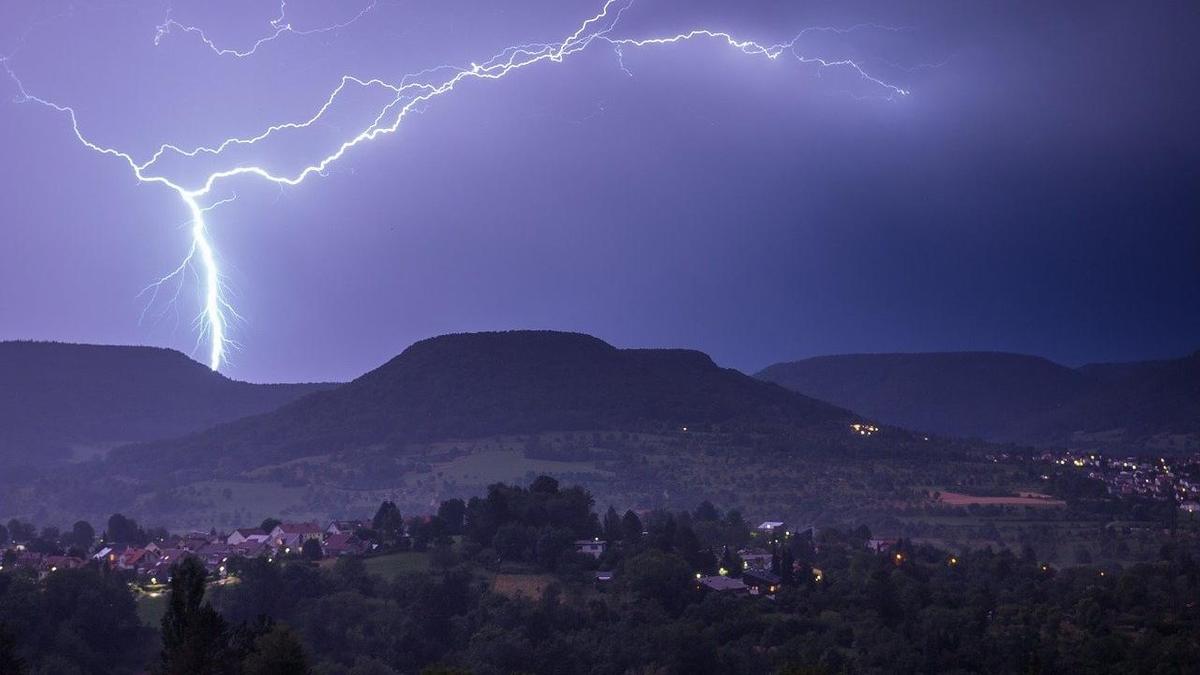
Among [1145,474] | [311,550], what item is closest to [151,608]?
[311,550]

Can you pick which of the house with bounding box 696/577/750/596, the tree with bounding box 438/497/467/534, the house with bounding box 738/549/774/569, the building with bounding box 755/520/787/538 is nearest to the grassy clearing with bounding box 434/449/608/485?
the building with bounding box 755/520/787/538

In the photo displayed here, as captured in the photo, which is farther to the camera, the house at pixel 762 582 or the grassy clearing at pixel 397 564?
the grassy clearing at pixel 397 564

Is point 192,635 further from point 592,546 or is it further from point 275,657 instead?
point 592,546

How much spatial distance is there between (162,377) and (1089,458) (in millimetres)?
82041

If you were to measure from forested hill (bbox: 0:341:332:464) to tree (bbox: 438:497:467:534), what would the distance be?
210 feet

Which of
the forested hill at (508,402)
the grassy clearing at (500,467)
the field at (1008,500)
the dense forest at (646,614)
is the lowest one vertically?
the dense forest at (646,614)

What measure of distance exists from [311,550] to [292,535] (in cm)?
895

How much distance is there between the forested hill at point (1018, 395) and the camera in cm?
10444

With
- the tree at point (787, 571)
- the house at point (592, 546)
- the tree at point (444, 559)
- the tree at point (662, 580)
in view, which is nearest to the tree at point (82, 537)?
the tree at point (444, 559)

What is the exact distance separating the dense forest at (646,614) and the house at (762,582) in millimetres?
406

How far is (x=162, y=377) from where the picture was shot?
120 m

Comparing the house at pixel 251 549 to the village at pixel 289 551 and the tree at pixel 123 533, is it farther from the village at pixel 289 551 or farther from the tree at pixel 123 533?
the tree at pixel 123 533

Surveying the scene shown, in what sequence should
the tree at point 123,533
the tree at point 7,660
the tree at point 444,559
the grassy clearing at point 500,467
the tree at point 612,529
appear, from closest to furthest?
the tree at point 7,660
the tree at point 444,559
the tree at point 612,529
the tree at point 123,533
the grassy clearing at point 500,467

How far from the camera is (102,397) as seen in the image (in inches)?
4488
